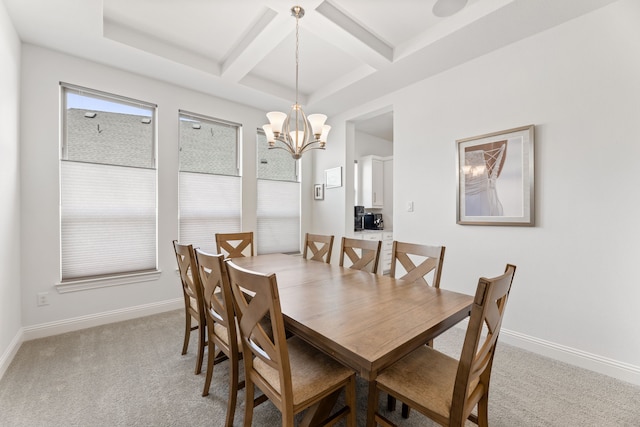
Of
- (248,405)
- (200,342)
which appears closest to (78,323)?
(200,342)

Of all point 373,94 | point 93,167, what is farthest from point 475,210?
point 93,167

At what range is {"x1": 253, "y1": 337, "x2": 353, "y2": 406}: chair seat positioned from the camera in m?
1.16

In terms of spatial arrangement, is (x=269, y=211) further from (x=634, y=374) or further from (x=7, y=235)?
(x=634, y=374)

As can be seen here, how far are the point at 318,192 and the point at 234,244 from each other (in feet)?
6.06

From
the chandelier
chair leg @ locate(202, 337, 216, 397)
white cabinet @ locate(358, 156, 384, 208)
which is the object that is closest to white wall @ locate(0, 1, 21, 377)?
chair leg @ locate(202, 337, 216, 397)

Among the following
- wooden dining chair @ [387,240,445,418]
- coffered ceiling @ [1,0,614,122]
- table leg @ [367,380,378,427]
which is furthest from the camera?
coffered ceiling @ [1,0,614,122]

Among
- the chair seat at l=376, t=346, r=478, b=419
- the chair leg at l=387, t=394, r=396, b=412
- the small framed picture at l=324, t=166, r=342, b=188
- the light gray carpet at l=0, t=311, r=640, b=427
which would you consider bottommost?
the light gray carpet at l=0, t=311, r=640, b=427

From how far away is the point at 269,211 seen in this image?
4.24 meters

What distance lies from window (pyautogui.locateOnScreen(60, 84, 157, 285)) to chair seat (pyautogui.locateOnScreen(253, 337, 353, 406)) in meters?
2.51

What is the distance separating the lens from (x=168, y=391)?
183 cm

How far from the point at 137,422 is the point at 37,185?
7.86ft

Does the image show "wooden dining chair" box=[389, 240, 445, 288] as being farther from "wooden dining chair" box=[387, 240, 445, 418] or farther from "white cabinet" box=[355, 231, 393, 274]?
"white cabinet" box=[355, 231, 393, 274]

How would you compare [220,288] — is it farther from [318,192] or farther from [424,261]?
[318,192]

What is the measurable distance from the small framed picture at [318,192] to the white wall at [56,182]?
2.11 metres
